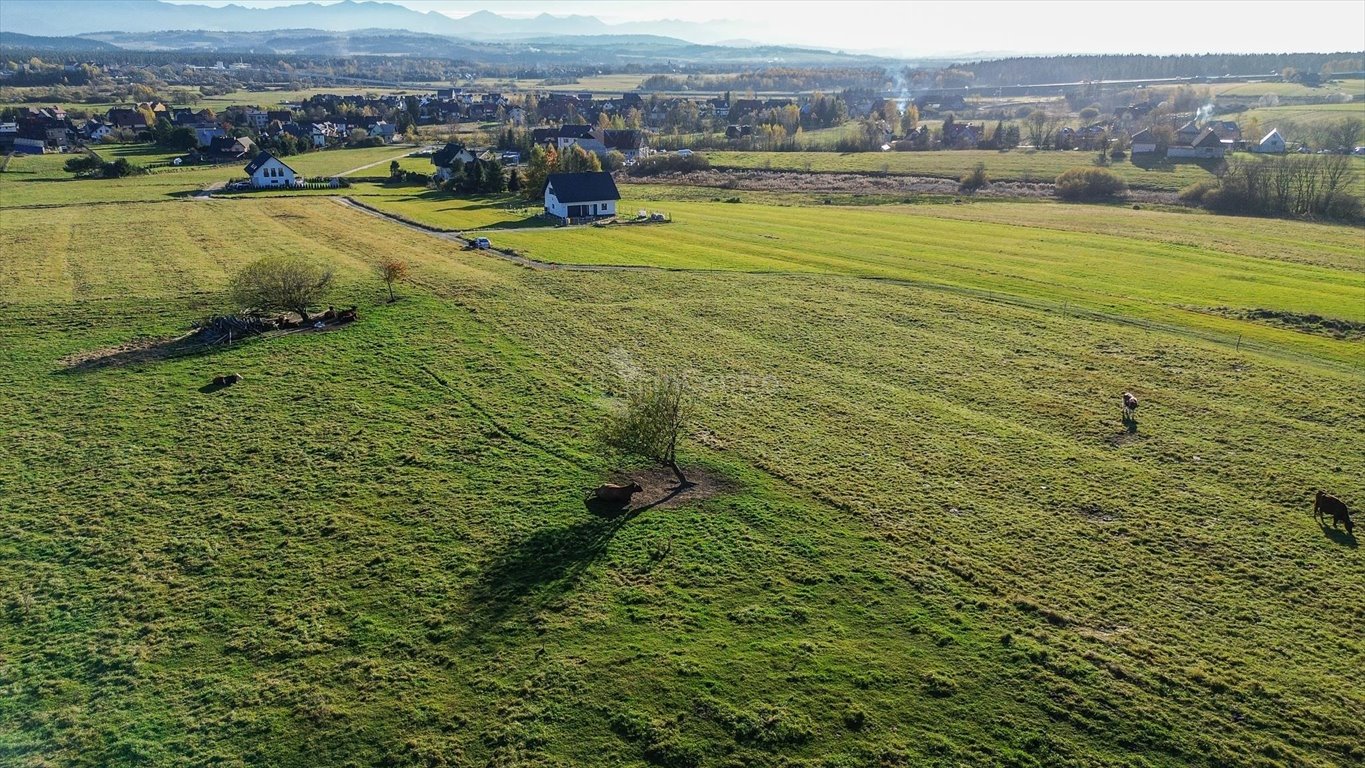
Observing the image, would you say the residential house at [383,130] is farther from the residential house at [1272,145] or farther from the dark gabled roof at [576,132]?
the residential house at [1272,145]

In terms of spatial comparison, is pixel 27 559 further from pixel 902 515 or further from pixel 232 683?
pixel 902 515

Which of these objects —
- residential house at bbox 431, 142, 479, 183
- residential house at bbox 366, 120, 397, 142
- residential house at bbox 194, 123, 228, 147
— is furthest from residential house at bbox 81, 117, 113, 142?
residential house at bbox 431, 142, 479, 183

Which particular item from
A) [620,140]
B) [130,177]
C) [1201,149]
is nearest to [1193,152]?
[1201,149]

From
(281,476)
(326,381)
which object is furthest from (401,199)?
(281,476)

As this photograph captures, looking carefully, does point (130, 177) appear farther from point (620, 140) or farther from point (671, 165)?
point (620, 140)

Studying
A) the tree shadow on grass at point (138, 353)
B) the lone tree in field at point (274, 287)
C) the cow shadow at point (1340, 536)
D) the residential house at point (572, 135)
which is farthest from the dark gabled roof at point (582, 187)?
the cow shadow at point (1340, 536)

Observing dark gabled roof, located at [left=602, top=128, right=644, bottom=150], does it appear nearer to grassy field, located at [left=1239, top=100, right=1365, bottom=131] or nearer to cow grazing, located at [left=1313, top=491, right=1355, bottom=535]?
grassy field, located at [left=1239, top=100, right=1365, bottom=131]
